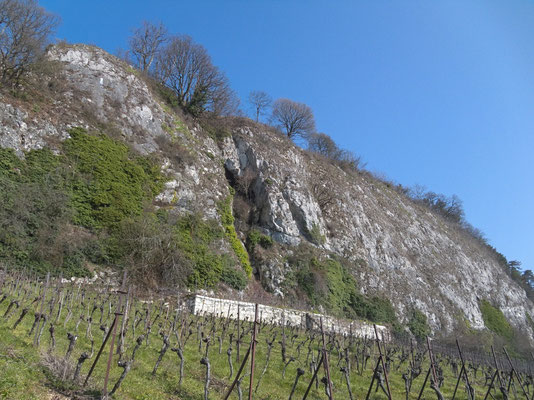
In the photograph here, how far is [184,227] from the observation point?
22312 mm

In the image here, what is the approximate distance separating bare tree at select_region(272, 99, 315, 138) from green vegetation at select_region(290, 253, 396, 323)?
20.2 meters

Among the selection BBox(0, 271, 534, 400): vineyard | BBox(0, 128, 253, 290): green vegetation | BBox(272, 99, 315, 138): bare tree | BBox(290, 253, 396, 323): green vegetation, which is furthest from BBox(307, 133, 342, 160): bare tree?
BBox(0, 271, 534, 400): vineyard

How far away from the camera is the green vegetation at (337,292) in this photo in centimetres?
2667

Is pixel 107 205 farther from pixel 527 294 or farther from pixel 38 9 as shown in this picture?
pixel 527 294

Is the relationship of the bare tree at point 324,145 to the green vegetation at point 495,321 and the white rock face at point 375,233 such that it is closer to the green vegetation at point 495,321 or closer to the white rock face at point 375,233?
the white rock face at point 375,233

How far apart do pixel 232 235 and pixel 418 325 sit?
18618 mm

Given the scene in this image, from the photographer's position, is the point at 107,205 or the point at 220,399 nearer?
the point at 220,399

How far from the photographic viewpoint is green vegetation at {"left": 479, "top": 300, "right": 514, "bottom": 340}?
136ft

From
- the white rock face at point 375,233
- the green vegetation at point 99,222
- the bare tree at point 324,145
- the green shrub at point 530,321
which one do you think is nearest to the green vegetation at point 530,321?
the green shrub at point 530,321

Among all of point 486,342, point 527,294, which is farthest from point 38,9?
point 527,294

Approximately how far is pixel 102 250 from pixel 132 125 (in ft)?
37.2

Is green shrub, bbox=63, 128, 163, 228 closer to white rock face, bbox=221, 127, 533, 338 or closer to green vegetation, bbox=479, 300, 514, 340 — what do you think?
white rock face, bbox=221, 127, 533, 338

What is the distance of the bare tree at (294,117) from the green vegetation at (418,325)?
2392cm

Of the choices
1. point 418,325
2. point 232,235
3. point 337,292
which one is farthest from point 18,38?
point 418,325
